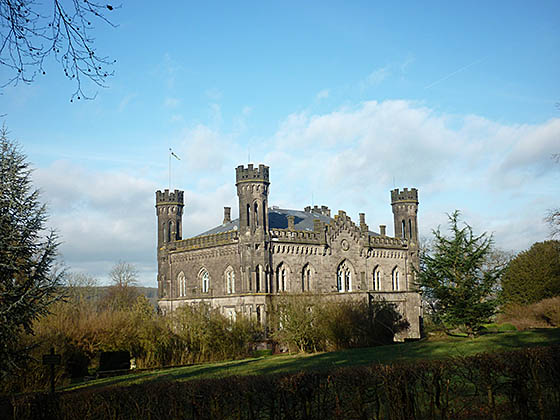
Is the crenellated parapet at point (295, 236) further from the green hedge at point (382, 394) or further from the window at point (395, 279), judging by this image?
the green hedge at point (382, 394)

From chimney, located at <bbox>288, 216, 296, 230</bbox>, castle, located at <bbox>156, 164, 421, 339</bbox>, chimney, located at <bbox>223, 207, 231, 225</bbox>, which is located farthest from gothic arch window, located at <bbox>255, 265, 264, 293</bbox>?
chimney, located at <bbox>223, 207, 231, 225</bbox>

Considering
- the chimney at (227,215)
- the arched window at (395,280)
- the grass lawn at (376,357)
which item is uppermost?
the chimney at (227,215)

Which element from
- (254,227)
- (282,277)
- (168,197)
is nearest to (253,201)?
(254,227)

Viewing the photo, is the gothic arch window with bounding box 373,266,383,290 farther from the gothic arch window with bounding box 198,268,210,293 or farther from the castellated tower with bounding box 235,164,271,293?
the gothic arch window with bounding box 198,268,210,293

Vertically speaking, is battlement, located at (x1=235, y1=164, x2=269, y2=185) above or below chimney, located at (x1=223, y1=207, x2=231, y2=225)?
above

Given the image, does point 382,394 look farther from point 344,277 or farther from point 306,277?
point 344,277

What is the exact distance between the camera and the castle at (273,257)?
127ft

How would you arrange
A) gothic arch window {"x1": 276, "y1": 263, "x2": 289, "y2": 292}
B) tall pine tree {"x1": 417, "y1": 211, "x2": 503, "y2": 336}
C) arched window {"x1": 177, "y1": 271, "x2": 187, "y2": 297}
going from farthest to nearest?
arched window {"x1": 177, "y1": 271, "x2": 187, "y2": 297} → gothic arch window {"x1": 276, "y1": 263, "x2": 289, "y2": 292} → tall pine tree {"x1": 417, "y1": 211, "x2": 503, "y2": 336}

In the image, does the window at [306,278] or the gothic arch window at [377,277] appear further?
the gothic arch window at [377,277]

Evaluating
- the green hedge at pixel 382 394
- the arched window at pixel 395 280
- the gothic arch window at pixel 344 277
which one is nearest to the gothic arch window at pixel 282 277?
the gothic arch window at pixel 344 277

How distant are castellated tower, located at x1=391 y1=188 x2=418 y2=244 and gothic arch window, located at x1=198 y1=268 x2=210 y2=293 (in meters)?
17.6

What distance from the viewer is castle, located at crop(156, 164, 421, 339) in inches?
1528

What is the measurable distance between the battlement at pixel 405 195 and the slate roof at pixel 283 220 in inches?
145

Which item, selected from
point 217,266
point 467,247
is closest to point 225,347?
point 217,266
